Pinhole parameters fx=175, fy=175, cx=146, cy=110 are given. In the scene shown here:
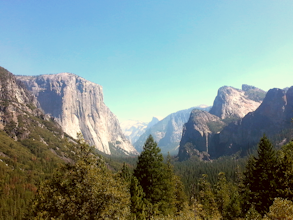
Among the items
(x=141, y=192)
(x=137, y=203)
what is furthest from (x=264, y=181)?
(x=137, y=203)

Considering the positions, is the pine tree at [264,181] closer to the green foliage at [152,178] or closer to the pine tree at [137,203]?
the green foliage at [152,178]

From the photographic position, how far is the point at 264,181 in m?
27.9

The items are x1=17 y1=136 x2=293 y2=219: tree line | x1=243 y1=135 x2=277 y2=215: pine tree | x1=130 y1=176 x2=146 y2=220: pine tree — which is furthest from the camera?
x1=130 y1=176 x2=146 y2=220: pine tree

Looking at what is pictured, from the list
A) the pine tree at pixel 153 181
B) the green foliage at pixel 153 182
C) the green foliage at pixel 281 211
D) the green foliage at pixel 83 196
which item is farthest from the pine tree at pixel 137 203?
the green foliage at pixel 281 211

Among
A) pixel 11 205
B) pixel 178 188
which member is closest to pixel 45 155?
pixel 11 205

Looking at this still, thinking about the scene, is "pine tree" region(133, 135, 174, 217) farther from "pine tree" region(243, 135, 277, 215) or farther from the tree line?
"pine tree" region(243, 135, 277, 215)

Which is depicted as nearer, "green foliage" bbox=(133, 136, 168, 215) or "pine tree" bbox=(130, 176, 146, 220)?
"pine tree" bbox=(130, 176, 146, 220)

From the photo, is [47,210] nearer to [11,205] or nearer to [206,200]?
[206,200]

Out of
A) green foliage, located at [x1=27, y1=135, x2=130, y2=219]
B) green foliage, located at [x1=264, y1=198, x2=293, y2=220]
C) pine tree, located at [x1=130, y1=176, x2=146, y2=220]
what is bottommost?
pine tree, located at [x1=130, y1=176, x2=146, y2=220]

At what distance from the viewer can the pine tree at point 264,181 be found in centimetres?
2567

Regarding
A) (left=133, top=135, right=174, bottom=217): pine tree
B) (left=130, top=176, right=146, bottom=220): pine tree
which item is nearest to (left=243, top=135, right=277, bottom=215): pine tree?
(left=133, top=135, right=174, bottom=217): pine tree

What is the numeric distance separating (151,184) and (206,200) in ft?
56.7

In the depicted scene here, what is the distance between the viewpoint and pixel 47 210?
1338 cm

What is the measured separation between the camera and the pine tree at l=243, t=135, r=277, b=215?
25.7 metres
